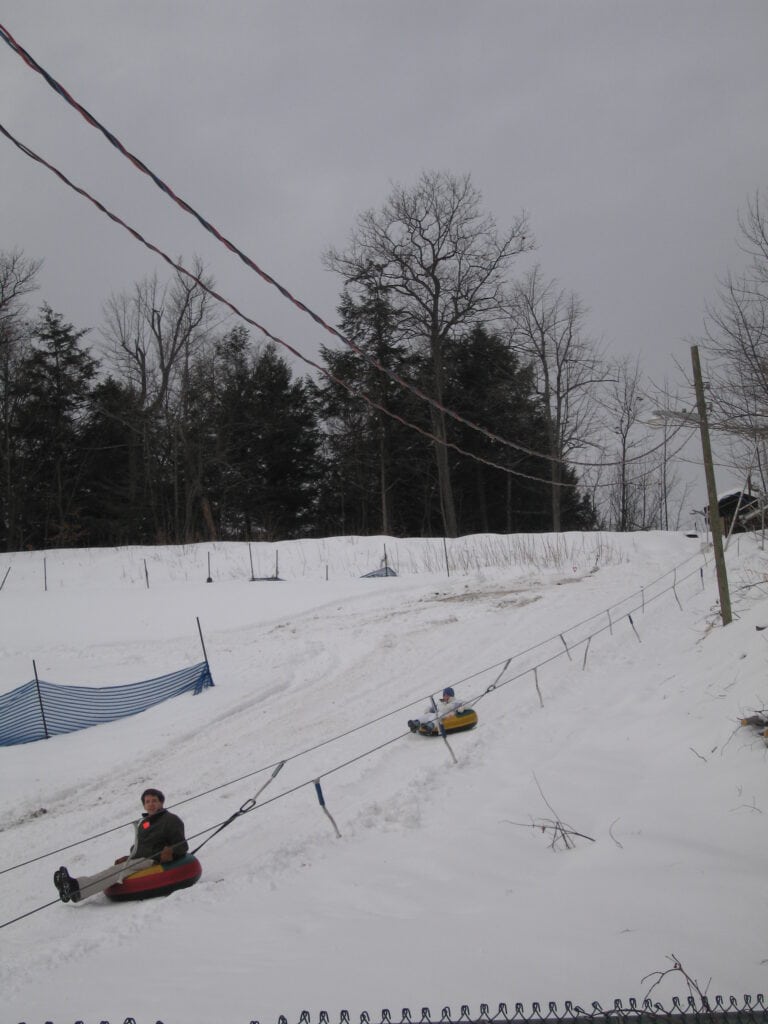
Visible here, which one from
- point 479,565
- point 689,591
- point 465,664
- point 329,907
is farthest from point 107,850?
point 479,565

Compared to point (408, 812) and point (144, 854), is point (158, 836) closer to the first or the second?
point (144, 854)

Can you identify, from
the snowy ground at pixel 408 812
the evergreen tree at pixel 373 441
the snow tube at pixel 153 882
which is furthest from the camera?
Answer: the evergreen tree at pixel 373 441

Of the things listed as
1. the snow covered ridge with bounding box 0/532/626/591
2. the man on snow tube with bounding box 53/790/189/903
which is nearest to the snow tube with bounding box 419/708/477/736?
the man on snow tube with bounding box 53/790/189/903

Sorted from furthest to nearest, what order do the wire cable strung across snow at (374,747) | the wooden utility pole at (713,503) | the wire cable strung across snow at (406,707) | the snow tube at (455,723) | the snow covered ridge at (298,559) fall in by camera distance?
the snow covered ridge at (298,559)
the wooden utility pole at (713,503)
the snow tube at (455,723)
the wire cable strung across snow at (406,707)
the wire cable strung across snow at (374,747)

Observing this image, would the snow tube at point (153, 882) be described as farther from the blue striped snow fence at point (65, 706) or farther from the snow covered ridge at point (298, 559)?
the snow covered ridge at point (298, 559)

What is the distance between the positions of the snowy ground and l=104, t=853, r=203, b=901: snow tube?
23 cm

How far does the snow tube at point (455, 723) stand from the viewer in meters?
10.8

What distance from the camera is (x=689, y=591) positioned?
60.9ft

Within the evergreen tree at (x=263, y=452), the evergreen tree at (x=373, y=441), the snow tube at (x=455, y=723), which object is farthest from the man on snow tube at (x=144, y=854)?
the evergreen tree at (x=263, y=452)

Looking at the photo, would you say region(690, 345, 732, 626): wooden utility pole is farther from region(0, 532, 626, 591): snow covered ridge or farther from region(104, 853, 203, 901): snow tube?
region(0, 532, 626, 591): snow covered ridge

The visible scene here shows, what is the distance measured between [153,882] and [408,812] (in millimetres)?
2579

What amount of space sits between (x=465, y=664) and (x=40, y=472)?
110 feet

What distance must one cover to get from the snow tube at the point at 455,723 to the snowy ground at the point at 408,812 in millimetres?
151

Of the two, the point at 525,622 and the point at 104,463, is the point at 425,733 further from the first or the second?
the point at 104,463
